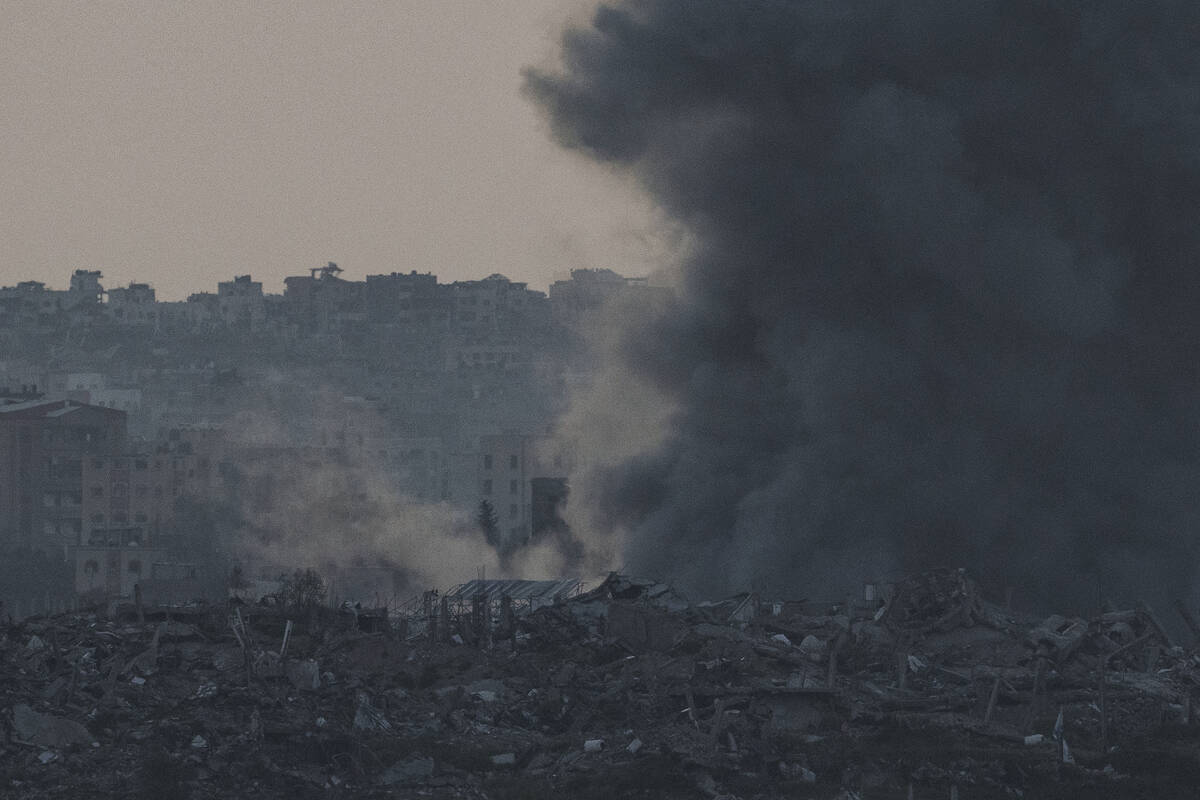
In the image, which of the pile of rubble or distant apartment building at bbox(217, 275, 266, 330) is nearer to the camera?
the pile of rubble

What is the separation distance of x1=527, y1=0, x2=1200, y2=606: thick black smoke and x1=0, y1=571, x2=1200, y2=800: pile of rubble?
7470 mm

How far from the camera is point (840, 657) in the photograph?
104 feet

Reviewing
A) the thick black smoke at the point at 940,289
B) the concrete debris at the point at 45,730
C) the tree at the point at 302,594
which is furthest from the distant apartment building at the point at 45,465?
the concrete debris at the point at 45,730

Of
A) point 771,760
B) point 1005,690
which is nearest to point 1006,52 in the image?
point 1005,690

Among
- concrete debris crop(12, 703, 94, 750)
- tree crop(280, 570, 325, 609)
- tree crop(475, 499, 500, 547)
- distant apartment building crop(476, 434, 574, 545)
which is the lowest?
concrete debris crop(12, 703, 94, 750)

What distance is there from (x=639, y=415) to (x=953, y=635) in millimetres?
16620

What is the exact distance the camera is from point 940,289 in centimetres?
4397

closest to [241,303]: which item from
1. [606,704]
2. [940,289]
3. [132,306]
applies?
[132,306]

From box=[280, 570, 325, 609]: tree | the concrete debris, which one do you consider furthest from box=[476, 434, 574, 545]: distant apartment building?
the concrete debris

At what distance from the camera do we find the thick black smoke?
42.4m

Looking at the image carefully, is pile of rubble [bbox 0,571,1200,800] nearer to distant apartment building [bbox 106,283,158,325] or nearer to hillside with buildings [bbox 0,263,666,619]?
hillside with buildings [bbox 0,263,666,619]

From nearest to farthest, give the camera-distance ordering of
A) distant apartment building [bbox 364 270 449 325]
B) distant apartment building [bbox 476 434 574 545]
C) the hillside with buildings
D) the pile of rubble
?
the pile of rubble → the hillside with buildings → distant apartment building [bbox 476 434 574 545] → distant apartment building [bbox 364 270 449 325]

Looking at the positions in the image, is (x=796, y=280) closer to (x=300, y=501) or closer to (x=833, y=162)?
(x=833, y=162)

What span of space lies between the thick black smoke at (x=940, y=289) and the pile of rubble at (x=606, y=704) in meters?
7.47
